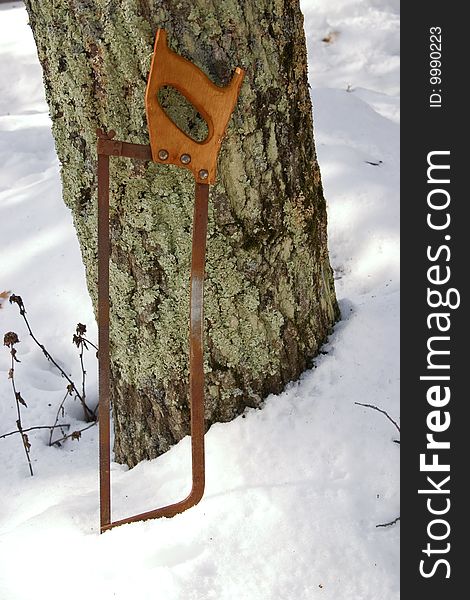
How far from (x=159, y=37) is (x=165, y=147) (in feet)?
0.60

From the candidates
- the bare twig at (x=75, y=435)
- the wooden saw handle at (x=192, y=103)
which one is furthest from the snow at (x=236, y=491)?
the wooden saw handle at (x=192, y=103)

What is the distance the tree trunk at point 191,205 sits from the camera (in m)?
1.31

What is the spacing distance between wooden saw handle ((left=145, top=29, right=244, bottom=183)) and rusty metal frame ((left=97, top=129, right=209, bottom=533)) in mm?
31

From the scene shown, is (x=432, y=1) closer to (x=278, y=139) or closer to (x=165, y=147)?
(x=278, y=139)

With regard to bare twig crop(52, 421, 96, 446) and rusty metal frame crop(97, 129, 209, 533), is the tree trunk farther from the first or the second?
bare twig crop(52, 421, 96, 446)

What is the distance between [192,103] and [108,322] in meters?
0.43

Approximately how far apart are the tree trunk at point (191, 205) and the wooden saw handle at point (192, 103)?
0.06 metres

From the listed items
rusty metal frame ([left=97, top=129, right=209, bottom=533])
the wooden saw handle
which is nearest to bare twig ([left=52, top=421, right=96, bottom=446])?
rusty metal frame ([left=97, top=129, right=209, bottom=533])

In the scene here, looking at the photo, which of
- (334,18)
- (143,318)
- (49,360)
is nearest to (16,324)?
(49,360)

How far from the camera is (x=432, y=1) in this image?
1.74 m

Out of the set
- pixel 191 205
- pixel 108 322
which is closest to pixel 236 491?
pixel 108 322

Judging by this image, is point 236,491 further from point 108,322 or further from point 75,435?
point 75,435

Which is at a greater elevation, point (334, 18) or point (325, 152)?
point (334, 18)

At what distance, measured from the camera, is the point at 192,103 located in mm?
1267
